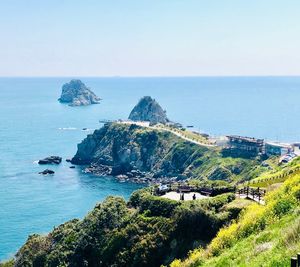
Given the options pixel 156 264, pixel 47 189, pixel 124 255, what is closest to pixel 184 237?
pixel 156 264

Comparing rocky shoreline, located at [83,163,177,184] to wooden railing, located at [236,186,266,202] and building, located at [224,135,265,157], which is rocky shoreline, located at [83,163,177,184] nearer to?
building, located at [224,135,265,157]

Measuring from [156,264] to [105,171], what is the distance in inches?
5258

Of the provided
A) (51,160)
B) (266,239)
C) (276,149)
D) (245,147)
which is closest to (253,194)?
(266,239)

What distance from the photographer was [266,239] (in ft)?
79.5

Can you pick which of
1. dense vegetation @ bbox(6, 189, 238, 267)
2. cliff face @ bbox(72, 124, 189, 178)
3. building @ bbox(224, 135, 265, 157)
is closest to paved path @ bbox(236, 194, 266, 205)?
dense vegetation @ bbox(6, 189, 238, 267)

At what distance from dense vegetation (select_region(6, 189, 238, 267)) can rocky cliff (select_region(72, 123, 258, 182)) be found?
92252 mm

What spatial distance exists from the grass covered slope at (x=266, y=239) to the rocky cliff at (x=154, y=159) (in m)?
112

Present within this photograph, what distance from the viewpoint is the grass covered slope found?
Result: 1911 centimetres

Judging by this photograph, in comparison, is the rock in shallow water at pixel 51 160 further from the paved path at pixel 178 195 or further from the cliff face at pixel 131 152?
the paved path at pixel 178 195

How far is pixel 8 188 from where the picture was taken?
143875 millimetres

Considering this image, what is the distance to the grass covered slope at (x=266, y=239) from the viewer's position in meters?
19.1

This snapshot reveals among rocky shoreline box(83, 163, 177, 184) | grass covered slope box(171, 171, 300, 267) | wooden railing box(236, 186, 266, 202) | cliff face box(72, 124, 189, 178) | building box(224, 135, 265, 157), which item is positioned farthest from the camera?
cliff face box(72, 124, 189, 178)

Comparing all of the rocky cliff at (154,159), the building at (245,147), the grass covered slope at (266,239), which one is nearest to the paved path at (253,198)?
the grass covered slope at (266,239)

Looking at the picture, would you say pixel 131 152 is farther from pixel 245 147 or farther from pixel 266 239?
pixel 266 239
